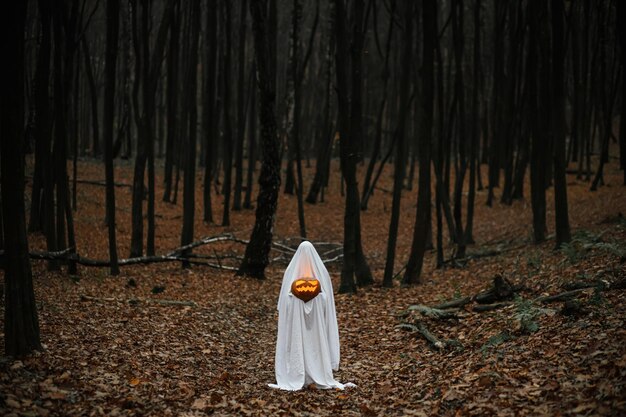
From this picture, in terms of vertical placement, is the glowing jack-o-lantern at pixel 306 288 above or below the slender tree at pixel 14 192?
below

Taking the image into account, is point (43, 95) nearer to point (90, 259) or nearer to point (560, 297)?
point (90, 259)

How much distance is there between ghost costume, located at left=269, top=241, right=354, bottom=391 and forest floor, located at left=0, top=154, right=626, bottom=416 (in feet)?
0.92

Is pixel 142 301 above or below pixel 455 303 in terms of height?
below

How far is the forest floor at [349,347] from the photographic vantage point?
600 centimetres

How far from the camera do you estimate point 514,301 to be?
9.39m

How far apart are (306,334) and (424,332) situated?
234 centimetres

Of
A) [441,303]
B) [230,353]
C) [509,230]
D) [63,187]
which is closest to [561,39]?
[441,303]

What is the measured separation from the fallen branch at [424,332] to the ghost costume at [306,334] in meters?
1.61

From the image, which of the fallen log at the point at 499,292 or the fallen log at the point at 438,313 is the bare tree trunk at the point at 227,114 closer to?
the fallen log at the point at 438,313

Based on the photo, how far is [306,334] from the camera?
8.14m

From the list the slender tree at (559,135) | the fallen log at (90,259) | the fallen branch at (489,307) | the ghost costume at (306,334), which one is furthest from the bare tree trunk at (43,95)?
the slender tree at (559,135)

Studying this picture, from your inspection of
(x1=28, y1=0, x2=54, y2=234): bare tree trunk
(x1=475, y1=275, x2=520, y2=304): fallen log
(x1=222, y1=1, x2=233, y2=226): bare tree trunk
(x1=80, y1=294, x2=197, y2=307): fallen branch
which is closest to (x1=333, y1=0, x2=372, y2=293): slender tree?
(x1=80, y1=294, x2=197, y2=307): fallen branch

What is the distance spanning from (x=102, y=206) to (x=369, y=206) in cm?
1277

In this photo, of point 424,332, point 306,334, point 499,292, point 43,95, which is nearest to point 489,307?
point 499,292
